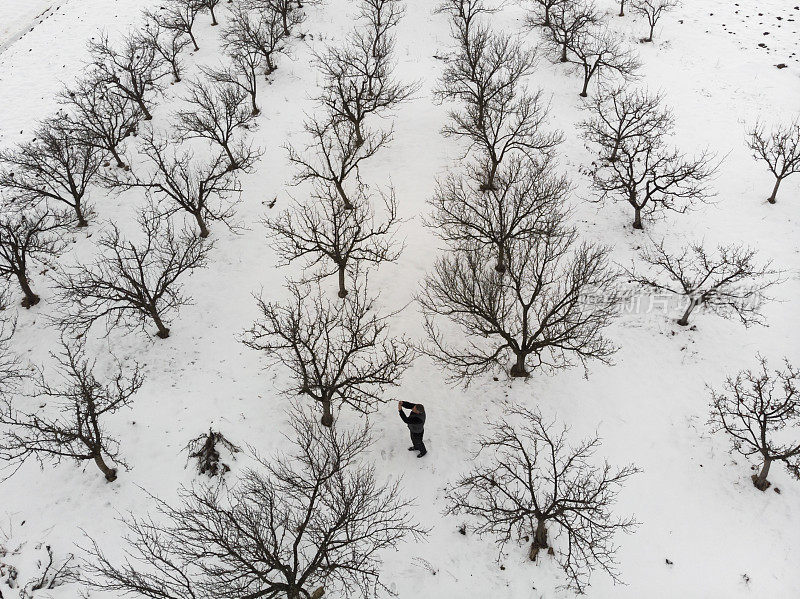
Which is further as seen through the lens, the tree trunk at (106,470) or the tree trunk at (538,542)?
the tree trunk at (106,470)

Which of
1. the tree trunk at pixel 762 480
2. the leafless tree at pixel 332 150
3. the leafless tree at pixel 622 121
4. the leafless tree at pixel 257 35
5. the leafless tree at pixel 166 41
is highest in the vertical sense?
the leafless tree at pixel 166 41

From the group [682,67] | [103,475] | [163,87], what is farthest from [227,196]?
[682,67]

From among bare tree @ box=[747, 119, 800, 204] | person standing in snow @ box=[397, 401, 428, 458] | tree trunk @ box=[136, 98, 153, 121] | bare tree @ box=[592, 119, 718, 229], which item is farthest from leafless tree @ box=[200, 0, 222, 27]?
bare tree @ box=[747, 119, 800, 204]

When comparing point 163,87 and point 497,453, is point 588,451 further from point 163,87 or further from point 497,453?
point 163,87

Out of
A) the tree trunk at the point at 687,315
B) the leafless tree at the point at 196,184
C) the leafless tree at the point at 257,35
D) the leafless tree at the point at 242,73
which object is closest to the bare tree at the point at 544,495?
the tree trunk at the point at 687,315

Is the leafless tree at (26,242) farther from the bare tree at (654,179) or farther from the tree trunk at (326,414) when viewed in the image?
the bare tree at (654,179)

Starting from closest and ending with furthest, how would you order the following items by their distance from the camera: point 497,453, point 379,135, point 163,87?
point 497,453 → point 379,135 → point 163,87

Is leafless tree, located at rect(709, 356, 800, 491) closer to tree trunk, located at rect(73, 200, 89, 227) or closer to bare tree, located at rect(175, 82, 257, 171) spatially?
bare tree, located at rect(175, 82, 257, 171)

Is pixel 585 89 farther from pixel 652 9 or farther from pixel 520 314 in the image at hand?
pixel 520 314
